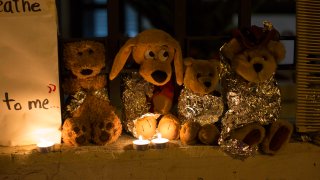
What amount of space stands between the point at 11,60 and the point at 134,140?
0.61m

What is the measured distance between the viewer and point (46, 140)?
1611 millimetres

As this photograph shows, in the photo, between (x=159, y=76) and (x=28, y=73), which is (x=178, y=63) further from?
(x=28, y=73)

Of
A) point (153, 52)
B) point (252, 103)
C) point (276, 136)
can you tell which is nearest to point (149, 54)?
point (153, 52)

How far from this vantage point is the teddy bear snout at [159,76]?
162cm

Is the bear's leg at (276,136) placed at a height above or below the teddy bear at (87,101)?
below

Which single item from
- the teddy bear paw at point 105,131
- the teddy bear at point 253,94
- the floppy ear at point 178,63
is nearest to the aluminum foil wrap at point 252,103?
the teddy bear at point 253,94

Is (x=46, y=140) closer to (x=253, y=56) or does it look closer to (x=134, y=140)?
(x=134, y=140)

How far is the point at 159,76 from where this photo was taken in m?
1.63

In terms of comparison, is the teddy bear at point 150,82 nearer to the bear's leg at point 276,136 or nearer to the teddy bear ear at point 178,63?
the teddy bear ear at point 178,63

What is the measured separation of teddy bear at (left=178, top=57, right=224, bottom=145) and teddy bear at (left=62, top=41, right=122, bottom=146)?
29 cm

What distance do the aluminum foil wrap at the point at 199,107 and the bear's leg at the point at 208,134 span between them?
6 cm

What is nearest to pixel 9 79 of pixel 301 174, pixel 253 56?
pixel 253 56

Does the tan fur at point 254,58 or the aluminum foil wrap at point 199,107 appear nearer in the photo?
the tan fur at point 254,58

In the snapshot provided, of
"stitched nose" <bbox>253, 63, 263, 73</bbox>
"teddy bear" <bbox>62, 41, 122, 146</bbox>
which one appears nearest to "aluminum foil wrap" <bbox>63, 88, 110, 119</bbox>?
"teddy bear" <bbox>62, 41, 122, 146</bbox>
